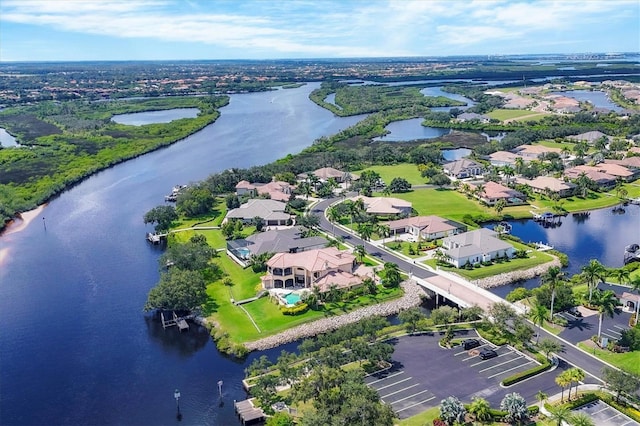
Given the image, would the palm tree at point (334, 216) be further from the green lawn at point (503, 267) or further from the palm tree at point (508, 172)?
the palm tree at point (508, 172)

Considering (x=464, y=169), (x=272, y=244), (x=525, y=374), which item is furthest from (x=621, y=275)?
(x=464, y=169)

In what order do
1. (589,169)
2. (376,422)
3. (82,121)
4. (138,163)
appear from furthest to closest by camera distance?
(82,121) < (138,163) < (589,169) < (376,422)

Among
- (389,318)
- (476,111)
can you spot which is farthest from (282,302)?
(476,111)

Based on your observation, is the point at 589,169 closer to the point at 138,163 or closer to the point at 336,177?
the point at 336,177

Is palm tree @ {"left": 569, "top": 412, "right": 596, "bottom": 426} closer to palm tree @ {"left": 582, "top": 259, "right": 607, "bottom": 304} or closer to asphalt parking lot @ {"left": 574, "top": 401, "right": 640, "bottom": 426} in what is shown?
asphalt parking lot @ {"left": 574, "top": 401, "right": 640, "bottom": 426}

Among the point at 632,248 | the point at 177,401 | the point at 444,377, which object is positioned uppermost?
the point at 632,248

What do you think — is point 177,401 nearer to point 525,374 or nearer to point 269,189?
point 525,374

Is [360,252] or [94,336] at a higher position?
[360,252]
